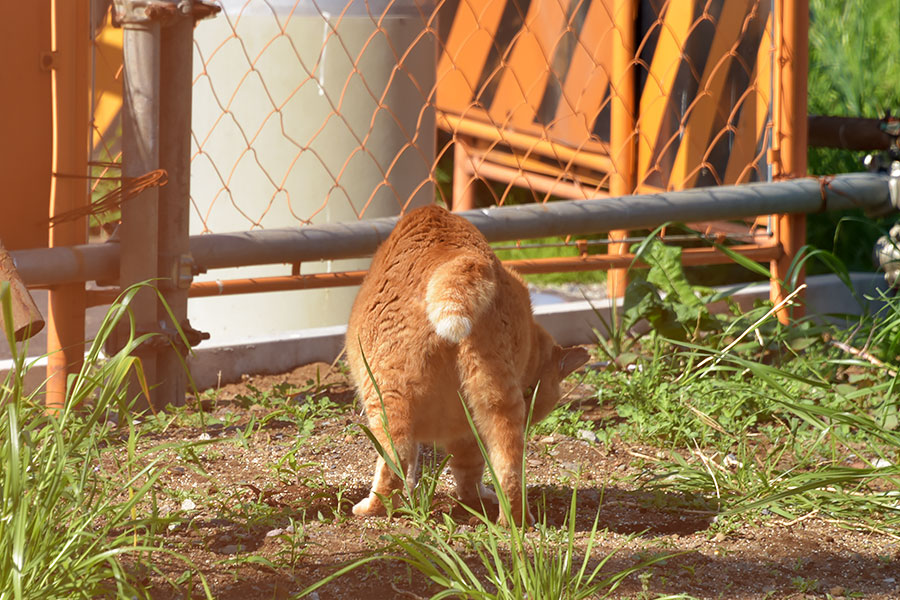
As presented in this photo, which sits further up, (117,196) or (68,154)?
(68,154)

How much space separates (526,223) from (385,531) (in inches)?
68.8

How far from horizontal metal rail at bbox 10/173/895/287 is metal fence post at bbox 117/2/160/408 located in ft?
0.30

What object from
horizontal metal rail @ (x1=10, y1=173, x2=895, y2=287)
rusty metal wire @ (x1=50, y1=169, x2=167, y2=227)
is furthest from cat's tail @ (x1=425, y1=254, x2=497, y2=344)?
horizontal metal rail @ (x1=10, y1=173, x2=895, y2=287)

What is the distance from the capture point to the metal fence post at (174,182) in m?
3.18

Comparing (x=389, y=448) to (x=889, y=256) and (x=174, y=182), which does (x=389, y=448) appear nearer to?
(x=174, y=182)

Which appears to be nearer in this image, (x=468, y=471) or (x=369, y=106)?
(x=468, y=471)

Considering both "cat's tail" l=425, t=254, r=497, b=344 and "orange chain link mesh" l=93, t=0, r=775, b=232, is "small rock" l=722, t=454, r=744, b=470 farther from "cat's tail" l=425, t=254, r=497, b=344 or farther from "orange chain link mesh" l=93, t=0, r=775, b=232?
"orange chain link mesh" l=93, t=0, r=775, b=232

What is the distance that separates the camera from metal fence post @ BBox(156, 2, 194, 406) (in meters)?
3.18

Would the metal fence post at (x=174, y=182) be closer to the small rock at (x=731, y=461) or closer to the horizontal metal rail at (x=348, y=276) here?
the horizontal metal rail at (x=348, y=276)

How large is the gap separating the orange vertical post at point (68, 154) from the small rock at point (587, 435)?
1478 mm

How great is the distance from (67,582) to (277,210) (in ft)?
8.43

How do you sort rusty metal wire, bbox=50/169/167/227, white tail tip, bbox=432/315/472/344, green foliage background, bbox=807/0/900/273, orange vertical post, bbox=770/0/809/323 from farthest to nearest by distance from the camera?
green foliage background, bbox=807/0/900/273, orange vertical post, bbox=770/0/809/323, rusty metal wire, bbox=50/169/167/227, white tail tip, bbox=432/315/472/344

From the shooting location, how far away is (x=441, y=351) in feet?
7.36

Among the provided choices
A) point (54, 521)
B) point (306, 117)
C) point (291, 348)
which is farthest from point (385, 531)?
point (306, 117)
